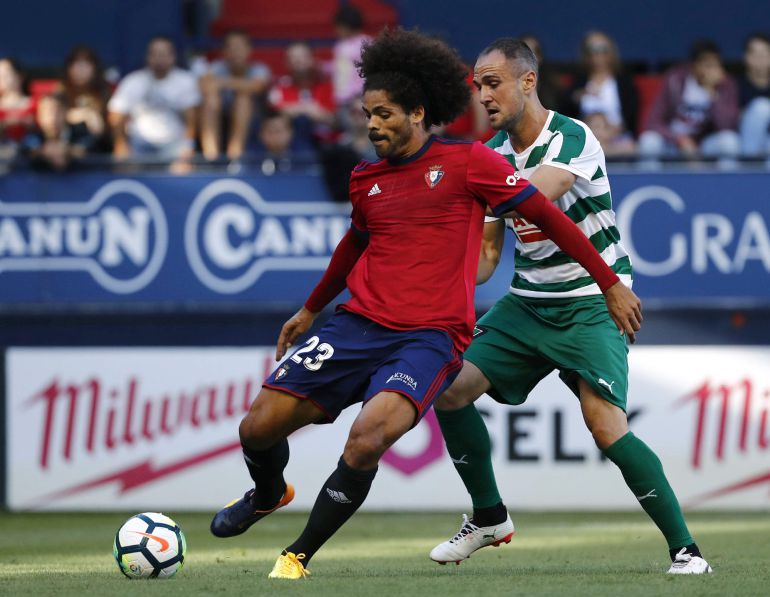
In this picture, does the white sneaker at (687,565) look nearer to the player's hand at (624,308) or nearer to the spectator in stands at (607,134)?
the player's hand at (624,308)

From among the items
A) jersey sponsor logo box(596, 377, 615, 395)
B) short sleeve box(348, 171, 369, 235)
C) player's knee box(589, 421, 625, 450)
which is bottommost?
player's knee box(589, 421, 625, 450)

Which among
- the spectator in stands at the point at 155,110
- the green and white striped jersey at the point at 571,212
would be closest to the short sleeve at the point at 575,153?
the green and white striped jersey at the point at 571,212

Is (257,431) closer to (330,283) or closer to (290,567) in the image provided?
(290,567)

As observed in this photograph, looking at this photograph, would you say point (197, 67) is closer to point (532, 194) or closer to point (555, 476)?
point (555, 476)

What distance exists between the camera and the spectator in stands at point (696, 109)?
39.7ft

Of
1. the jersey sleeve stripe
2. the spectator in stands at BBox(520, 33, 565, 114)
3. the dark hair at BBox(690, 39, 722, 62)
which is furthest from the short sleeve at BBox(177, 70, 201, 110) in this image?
the jersey sleeve stripe

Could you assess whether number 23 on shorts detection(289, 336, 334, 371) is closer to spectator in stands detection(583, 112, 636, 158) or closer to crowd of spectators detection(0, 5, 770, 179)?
crowd of spectators detection(0, 5, 770, 179)

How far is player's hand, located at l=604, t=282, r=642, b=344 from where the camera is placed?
19.0ft

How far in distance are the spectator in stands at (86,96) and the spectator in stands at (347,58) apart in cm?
197

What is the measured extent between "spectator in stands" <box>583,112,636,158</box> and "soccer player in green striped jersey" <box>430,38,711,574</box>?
5.36 meters

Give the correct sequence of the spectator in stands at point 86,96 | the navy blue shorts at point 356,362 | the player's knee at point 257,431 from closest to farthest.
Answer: the navy blue shorts at point 356,362, the player's knee at point 257,431, the spectator in stands at point 86,96

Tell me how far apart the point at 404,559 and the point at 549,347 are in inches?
79.9

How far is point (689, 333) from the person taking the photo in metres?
11.7

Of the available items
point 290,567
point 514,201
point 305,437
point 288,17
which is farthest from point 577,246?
point 288,17
